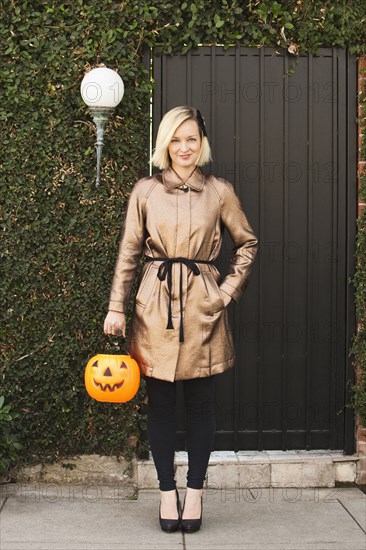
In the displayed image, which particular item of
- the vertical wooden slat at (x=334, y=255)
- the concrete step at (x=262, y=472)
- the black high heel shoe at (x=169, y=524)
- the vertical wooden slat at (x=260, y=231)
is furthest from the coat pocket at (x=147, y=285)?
the vertical wooden slat at (x=334, y=255)

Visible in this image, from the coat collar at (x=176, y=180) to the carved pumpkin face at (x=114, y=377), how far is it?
2.81ft

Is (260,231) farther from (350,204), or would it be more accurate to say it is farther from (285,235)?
(350,204)

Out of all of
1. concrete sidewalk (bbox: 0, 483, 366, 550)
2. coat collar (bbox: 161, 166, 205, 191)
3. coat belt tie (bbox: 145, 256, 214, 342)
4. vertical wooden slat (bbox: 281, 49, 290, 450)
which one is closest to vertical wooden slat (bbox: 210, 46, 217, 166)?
vertical wooden slat (bbox: 281, 49, 290, 450)

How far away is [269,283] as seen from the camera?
5340 mm

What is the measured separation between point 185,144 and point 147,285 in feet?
2.30

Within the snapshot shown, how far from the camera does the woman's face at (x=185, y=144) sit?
427cm

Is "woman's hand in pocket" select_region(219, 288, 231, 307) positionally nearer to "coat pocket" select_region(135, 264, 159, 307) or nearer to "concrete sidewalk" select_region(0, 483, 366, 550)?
"coat pocket" select_region(135, 264, 159, 307)

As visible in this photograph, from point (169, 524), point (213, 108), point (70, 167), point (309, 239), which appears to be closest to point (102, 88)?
point (70, 167)

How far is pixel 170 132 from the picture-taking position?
4250mm

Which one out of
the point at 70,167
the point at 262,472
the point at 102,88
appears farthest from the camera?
the point at 262,472

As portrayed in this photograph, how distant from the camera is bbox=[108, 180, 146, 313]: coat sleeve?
14.2 feet

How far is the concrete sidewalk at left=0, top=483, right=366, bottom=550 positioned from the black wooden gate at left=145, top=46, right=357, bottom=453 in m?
0.47

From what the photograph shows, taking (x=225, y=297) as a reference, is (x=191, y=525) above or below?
below

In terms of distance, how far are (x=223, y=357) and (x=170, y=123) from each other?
1.15 m
